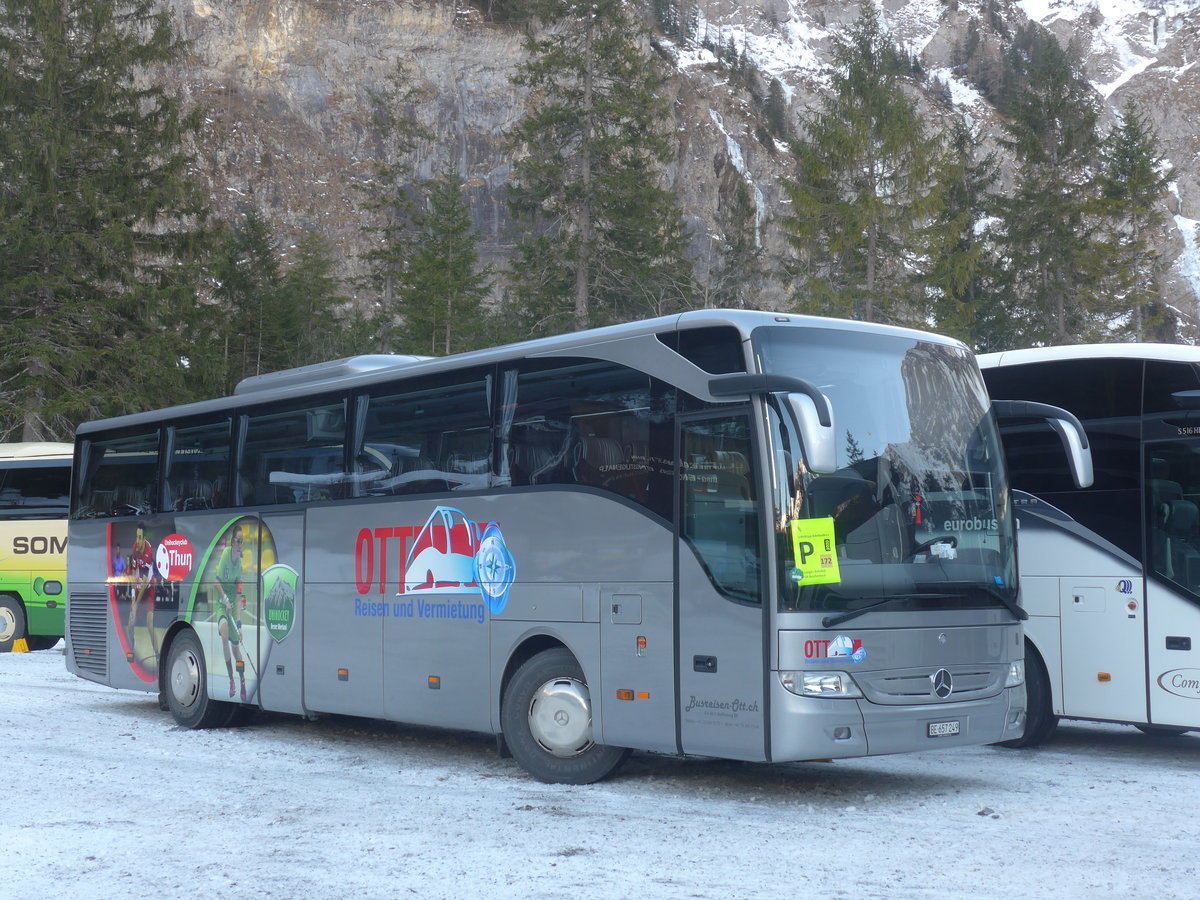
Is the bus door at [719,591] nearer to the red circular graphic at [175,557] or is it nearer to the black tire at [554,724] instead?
the black tire at [554,724]

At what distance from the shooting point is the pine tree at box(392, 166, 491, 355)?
51.6 m

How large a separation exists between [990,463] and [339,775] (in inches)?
209

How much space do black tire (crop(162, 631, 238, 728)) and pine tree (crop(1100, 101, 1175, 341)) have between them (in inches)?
1329

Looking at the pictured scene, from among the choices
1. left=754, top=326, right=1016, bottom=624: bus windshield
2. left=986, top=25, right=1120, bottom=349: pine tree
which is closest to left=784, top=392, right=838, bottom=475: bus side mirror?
left=754, top=326, right=1016, bottom=624: bus windshield

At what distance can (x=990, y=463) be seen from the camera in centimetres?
921

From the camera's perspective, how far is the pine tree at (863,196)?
32719 mm

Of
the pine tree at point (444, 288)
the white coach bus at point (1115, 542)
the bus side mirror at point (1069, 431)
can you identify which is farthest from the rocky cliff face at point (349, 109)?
the bus side mirror at point (1069, 431)

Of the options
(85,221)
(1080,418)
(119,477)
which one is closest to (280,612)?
(119,477)

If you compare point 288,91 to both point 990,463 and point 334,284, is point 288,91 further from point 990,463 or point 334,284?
point 990,463

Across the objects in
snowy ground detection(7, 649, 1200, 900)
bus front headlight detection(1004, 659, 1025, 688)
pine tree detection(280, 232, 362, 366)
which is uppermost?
pine tree detection(280, 232, 362, 366)

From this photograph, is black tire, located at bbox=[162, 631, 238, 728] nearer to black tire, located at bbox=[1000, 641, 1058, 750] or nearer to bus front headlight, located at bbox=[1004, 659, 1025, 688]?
black tire, located at bbox=[1000, 641, 1058, 750]

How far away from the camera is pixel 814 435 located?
7.40 m

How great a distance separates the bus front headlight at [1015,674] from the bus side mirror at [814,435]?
2.63 meters

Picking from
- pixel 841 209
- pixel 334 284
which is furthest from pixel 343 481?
pixel 334 284
